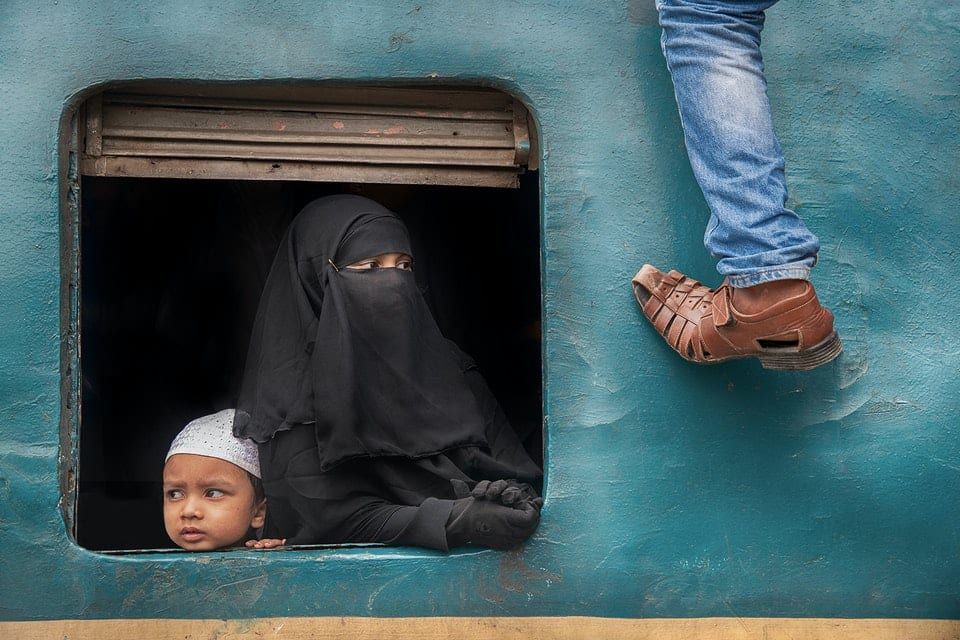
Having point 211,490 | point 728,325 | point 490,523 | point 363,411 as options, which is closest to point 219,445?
point 211,490

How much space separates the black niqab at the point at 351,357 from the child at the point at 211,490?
3.1 inches

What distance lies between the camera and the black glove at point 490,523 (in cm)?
284

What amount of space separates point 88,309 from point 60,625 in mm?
1432

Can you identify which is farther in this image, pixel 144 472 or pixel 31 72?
pixel 144 472

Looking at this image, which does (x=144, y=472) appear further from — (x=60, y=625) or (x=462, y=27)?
(x=462, y=27)

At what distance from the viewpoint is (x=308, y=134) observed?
10.0 feet

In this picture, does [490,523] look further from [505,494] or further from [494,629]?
[494,629]

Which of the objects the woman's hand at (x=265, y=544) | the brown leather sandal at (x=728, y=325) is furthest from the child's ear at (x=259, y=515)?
the brown leather sandal at (x=728, y=325)

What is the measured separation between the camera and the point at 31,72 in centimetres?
288

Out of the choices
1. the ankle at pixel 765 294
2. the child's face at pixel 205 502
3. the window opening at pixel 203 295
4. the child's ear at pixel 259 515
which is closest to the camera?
the ankle at pixel 765 294

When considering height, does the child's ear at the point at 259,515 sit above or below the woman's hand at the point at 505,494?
below

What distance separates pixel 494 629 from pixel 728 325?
0.91m

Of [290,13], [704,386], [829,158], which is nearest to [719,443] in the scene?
[704,386]

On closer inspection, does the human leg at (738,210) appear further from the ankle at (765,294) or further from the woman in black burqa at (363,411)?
the woman in black burqa at (363,411)
